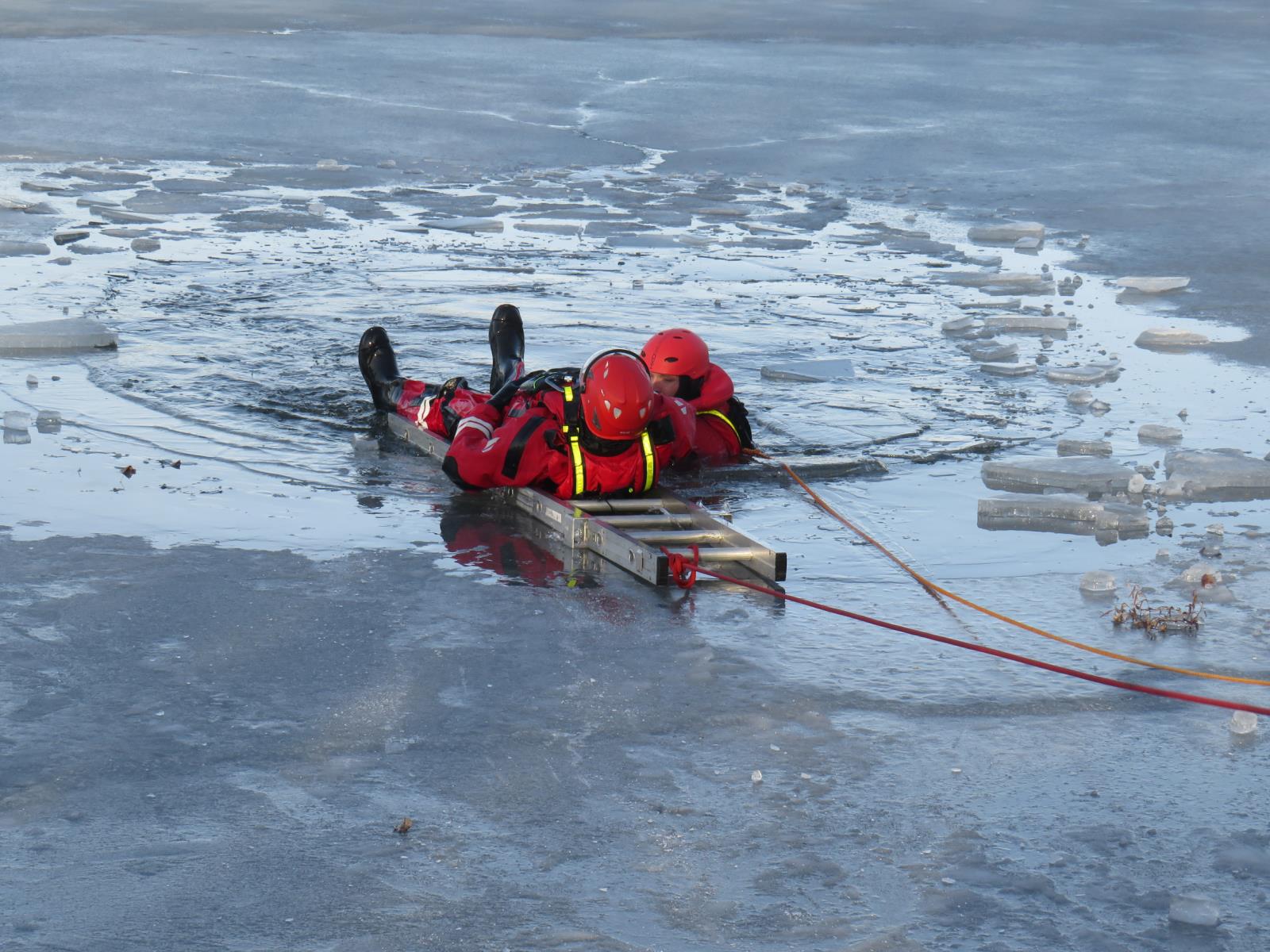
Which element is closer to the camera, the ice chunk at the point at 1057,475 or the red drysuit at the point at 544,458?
the red drysuit at the point at 544,458

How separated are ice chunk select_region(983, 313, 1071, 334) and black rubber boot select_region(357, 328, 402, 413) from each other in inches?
171

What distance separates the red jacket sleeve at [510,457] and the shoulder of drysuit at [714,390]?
3.35 feet

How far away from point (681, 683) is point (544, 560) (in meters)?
1.41

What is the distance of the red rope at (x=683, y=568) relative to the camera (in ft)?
21.2

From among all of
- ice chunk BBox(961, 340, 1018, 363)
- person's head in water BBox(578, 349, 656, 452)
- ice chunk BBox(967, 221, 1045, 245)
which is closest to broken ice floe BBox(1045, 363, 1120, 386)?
ice chunk BBox(961, 340, 1018, 363)

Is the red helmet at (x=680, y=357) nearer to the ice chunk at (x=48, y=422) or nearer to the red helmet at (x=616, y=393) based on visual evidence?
the red helmet at (x=616, y=393)

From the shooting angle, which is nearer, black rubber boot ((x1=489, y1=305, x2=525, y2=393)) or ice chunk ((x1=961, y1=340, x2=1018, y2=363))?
black rubber boot ((x1=489, y1=305, x2=525, y2=393))

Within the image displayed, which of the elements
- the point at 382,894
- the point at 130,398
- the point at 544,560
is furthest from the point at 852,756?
the point at 130,398

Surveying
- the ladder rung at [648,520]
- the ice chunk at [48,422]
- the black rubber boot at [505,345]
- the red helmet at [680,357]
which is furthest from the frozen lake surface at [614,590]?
the black rubber boot at [505,345]

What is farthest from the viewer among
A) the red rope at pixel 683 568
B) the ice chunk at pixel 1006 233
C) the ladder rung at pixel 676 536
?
the ice chunk at pixel 1006 233

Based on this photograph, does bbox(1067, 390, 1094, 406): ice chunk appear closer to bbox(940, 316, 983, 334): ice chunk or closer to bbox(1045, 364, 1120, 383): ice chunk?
bbox(1045, 364, 1120, 383): ice chunk

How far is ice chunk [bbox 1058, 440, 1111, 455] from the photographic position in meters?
8.52

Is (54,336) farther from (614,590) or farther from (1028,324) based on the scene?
(1028,324)

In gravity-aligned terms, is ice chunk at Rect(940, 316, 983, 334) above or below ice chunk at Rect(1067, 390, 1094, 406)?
above
